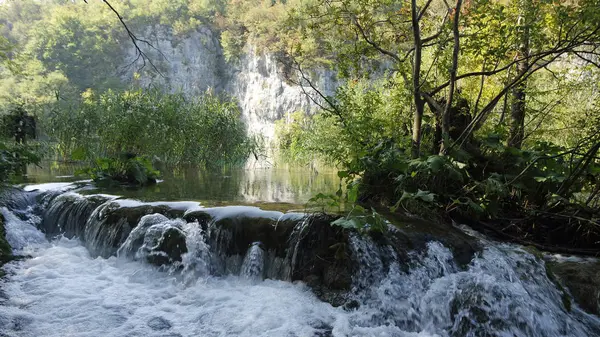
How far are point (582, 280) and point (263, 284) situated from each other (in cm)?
306

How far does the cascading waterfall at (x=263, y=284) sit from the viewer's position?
126 inches

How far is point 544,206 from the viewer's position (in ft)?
14.5

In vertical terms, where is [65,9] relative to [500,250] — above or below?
above

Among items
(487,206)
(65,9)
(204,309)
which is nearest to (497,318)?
(487,206)

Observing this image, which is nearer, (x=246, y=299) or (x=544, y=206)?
(x=246, y=299)

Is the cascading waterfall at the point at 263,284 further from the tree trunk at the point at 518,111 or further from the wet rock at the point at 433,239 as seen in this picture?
the tree trunk at the point at 518,111

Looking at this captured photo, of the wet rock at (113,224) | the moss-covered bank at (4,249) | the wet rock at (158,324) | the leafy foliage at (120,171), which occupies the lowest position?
the wet rock at (158,324)

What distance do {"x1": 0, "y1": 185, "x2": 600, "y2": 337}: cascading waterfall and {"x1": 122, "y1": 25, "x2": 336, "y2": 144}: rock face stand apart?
29.7 metres

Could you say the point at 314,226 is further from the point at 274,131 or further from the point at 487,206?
the point at 274,131

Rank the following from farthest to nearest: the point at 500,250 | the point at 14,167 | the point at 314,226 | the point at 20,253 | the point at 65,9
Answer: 1. the point at 65,9
2. the point at 14,167
3. the point at 20,253
4. the point at 314,226
5. the point at 500,250

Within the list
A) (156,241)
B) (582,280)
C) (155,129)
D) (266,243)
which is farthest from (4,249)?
(582,280)

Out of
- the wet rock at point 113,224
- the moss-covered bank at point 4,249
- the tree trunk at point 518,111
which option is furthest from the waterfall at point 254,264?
the tree trunk at point 518,111

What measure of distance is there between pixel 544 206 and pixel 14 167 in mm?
7641

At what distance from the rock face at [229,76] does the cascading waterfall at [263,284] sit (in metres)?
29.7
